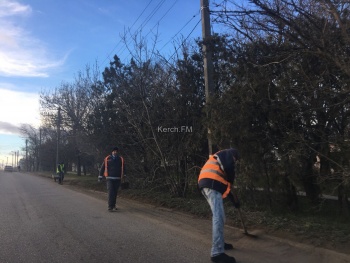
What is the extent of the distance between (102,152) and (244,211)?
485 inches

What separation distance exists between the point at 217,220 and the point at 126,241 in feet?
6.83

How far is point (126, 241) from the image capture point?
22.5 ft

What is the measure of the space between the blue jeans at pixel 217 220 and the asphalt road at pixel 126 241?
0.33 meters

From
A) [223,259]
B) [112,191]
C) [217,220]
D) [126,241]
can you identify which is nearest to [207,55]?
[112,191]

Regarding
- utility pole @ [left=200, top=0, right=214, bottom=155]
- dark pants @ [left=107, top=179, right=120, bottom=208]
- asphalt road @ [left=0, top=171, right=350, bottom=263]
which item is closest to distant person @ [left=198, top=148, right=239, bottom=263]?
asphalt road @ [left=0, top=171, right=350, bottom=263]

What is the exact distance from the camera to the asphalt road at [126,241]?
5844mm

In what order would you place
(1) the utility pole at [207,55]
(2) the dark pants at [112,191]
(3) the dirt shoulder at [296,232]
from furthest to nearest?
(2) the dark pants at [112,191] < (1) the utility pole at [207,55] < (3) the dirt shoulder at [296,232]

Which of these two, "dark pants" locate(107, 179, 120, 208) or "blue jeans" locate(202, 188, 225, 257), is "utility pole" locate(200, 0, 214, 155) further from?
"blue jeans" locate(202, 188, 225, 257)

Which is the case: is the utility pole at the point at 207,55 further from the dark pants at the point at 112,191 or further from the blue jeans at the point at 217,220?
the blue jeans at the point at 217,220

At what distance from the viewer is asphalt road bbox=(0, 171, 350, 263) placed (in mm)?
5844

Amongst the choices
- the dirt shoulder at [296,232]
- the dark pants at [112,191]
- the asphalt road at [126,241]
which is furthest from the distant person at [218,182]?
the dark pants at [112,191]

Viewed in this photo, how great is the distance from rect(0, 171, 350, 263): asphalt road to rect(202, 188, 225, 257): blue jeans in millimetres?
330

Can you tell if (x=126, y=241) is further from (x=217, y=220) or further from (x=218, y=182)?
(x=218, y=182)

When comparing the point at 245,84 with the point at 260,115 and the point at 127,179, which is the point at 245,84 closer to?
the point at 260,115
